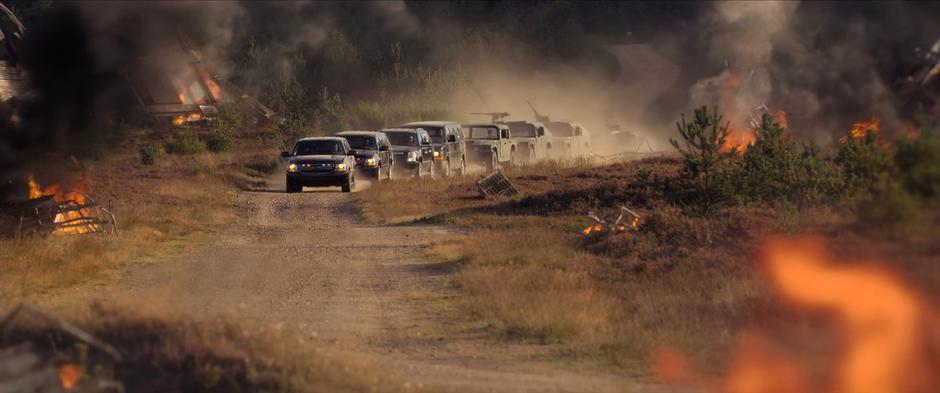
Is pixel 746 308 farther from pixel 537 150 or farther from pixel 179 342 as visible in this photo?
pixel 537 150

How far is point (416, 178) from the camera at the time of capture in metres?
40.2

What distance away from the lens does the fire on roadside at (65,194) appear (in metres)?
23.5

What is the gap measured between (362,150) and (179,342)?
95.7 ft

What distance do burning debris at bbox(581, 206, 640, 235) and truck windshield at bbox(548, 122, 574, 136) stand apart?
3089 centimetres

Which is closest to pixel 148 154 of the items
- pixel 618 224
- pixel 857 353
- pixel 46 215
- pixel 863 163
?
pixel 46 215

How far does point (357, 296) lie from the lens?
17.2m

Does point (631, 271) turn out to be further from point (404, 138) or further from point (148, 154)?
point (148, 154)

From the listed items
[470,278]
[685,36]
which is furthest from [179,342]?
[685,36]

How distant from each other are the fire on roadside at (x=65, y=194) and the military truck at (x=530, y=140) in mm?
25610

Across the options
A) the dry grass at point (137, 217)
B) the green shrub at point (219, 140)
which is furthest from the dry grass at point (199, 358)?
the green shrub at point (219, 140)

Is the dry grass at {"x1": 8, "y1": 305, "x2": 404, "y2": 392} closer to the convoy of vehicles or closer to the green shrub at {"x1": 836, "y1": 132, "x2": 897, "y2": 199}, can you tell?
the green shrub at {"x1": 836, "y1": 132, "x2": 897, "y2": 199}

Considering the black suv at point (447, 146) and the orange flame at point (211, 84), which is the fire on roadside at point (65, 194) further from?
the black suv at point (447, 146)

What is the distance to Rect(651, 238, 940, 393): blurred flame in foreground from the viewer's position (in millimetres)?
10875

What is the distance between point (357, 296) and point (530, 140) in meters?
32.9
